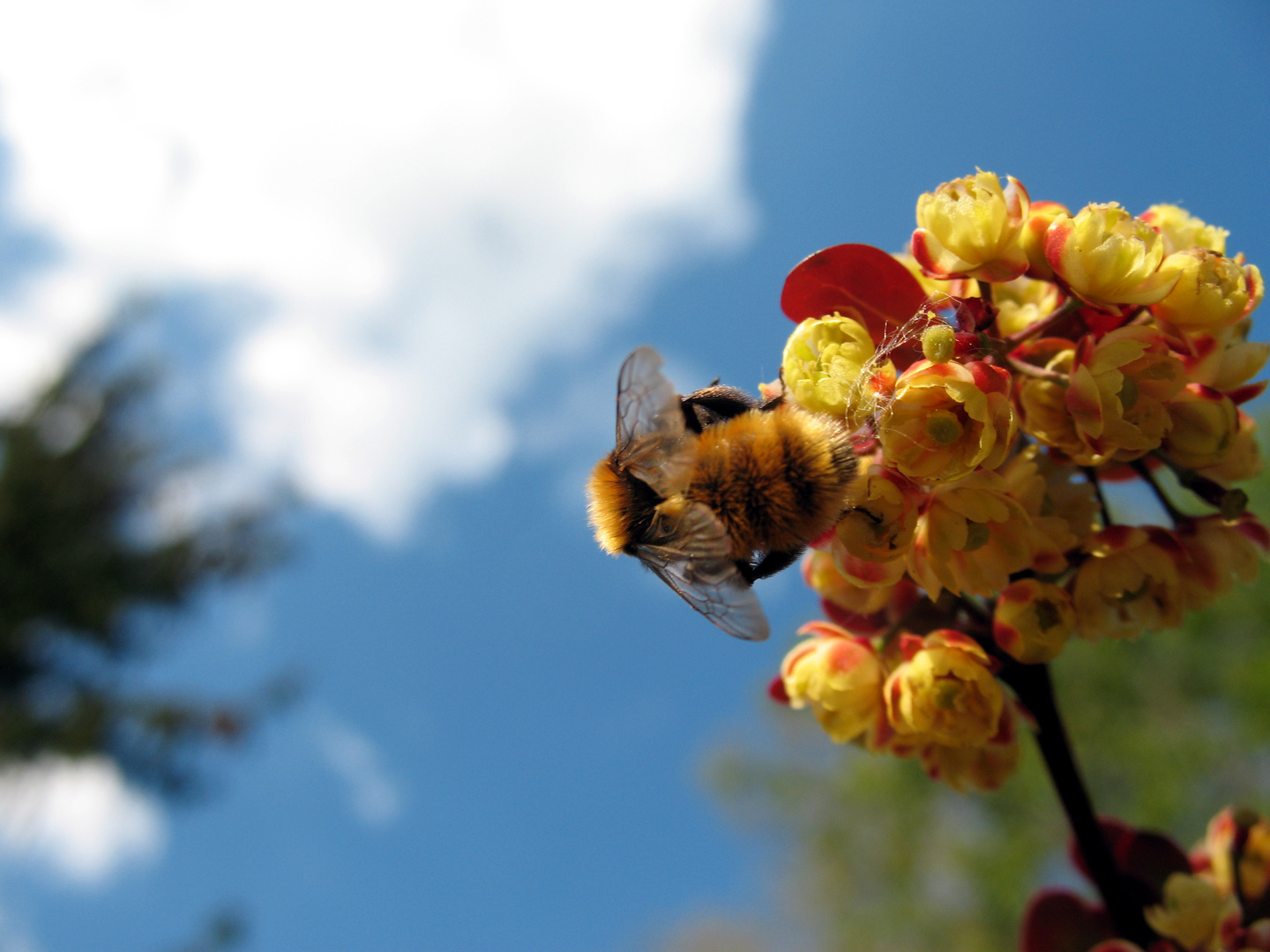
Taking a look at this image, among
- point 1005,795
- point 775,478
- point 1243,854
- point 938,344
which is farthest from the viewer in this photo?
point 1005,795

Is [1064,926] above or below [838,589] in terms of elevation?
below

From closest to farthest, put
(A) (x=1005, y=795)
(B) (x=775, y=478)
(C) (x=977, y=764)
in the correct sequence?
(B) (x=775, y=478) → (C) (x=977, y=764) → (A) (x=1005, y=795)

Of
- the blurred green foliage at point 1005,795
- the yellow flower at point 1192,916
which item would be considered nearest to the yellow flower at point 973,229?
the yellow flower at point 1192,916

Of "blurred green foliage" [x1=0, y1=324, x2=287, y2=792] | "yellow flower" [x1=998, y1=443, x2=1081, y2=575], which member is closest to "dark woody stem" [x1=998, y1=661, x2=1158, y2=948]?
"yellow flower" [x1=998, y1=443, x2=1081, y2=575]

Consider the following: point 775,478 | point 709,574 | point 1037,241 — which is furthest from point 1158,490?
point 709,574

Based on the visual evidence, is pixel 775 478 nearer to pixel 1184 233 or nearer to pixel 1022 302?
pixel 1022 302

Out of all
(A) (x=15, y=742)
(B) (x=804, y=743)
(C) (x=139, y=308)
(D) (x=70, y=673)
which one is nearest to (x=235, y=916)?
(A) (x=15, y=742)

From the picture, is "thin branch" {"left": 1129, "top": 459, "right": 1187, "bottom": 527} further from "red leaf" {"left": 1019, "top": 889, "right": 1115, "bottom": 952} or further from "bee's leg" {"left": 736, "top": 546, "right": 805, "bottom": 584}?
"red leaf" {"left": 1019, "top": 889, "right": 1115, "bottom": 952}
